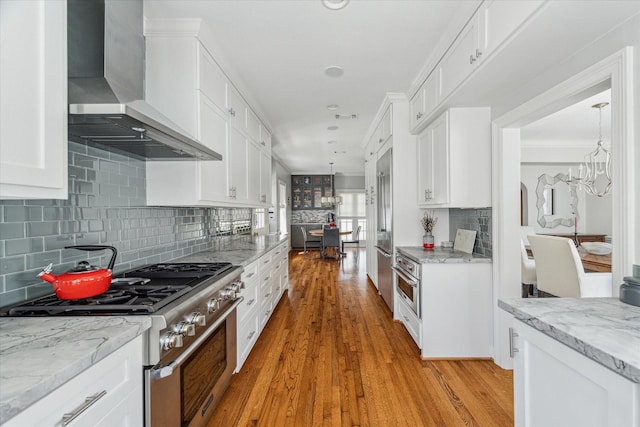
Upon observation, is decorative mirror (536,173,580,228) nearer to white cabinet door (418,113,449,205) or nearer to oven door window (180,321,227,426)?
white cabinet door (418,113,449,205)

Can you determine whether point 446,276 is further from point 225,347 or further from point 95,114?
point 95,114

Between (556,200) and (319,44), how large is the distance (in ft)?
20.2

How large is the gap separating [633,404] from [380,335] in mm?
2408

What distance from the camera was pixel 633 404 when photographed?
0.69m

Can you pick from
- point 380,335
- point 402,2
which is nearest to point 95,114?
point 402,2

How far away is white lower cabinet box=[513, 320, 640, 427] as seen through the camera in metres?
0.72

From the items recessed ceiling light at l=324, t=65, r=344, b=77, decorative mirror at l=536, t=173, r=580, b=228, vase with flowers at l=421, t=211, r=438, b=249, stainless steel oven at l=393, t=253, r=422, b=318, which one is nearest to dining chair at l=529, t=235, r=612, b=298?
vase with flowers at l=421, t=211, r=438, b=249

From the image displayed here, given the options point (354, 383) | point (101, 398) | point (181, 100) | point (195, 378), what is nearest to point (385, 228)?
point (354, 383)

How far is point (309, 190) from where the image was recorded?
9.87 meters

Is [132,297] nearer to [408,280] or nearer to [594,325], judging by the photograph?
[594,325]

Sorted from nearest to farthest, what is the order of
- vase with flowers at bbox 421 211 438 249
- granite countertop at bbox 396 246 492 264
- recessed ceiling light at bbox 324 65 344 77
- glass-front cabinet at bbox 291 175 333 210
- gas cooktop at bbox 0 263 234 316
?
gas cooktop at bbox 0 263 234 316 < granite countertop at bbox 396 246 492 264 < recessed ceiling light at bbox 324 65 344 77 < vase with flowers at bbox 421 211 438 249 < glass-front cabinet at bbox 291 175 333 210

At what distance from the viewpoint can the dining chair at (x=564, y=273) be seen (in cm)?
246

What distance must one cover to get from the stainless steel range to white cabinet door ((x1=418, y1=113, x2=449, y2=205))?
186 centimetres

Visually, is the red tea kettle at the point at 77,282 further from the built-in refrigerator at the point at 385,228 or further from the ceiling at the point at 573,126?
the ceiling at the point at 573,126
